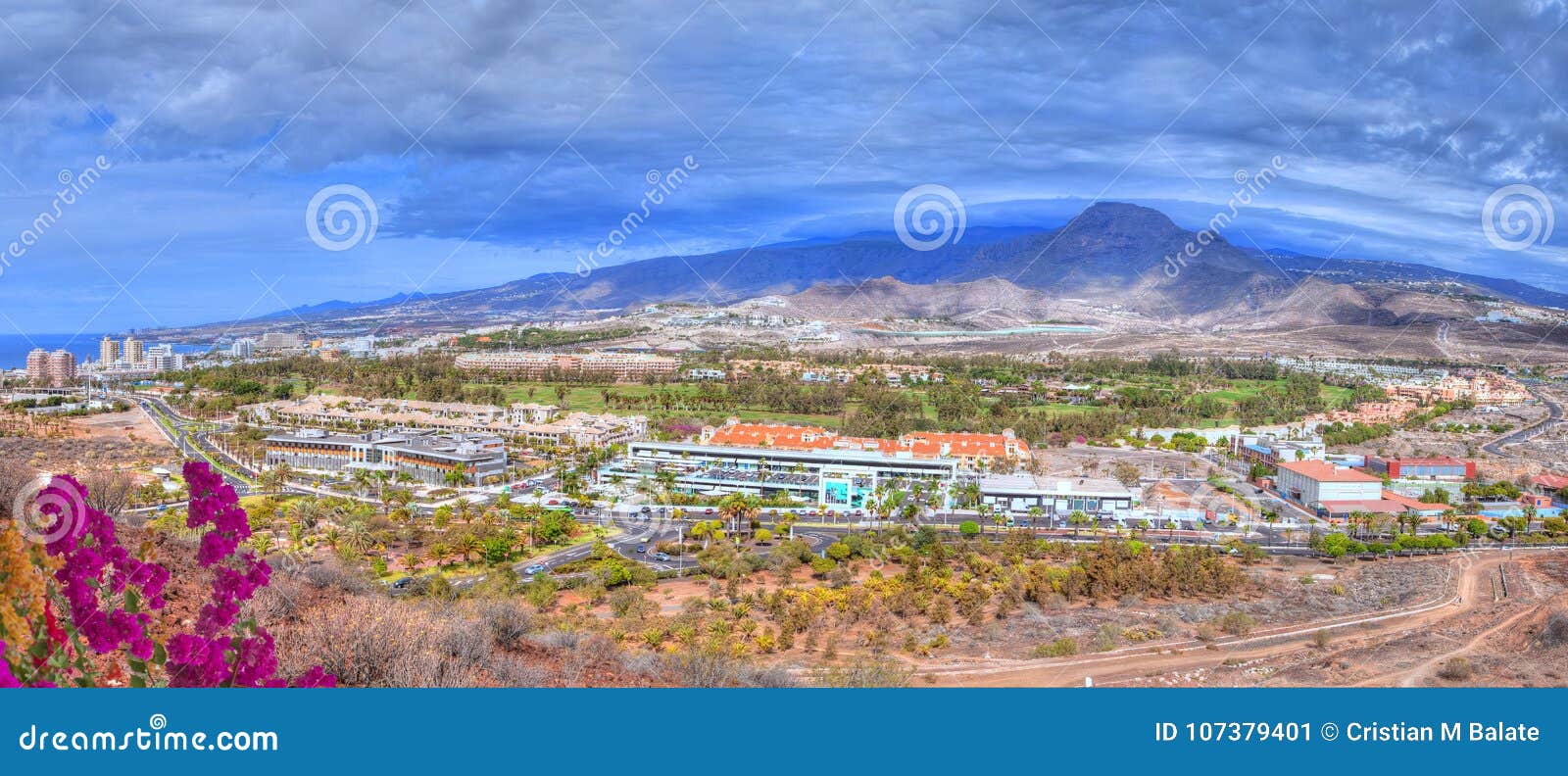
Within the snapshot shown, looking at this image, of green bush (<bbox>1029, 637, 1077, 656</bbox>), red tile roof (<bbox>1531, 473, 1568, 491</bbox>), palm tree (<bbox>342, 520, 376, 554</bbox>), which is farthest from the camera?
red tile roof (<bbox>1531, 473, 1568, 491</bbox>)

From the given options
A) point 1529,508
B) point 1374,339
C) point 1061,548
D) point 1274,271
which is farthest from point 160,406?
point 1274,271

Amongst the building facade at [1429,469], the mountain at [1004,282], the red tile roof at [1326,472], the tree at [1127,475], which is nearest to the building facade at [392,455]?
the tree at [1127,475]

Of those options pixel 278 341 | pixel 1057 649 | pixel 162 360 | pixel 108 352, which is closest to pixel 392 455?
pixel 1057 649

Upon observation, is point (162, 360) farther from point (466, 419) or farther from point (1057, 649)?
point (1057, 649)

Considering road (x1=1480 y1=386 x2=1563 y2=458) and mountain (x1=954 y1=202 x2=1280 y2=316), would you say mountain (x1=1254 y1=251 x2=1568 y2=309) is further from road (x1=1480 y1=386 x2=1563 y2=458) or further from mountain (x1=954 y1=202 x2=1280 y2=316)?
road (x1=1480 y1=386 x2=1563 y2=458)

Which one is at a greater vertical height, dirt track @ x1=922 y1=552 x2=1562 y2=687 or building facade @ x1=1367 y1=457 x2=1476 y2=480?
building facade @ x1=1367 y1=457 x2=1476 y2=480

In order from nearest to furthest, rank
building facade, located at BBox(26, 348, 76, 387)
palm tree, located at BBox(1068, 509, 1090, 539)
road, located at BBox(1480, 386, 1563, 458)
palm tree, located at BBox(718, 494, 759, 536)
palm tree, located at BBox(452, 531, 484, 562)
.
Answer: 1. palm tree, located at BBox(452, 531, 484, 562)
2. palm tree, located at BBox(718, 494, 759, 536)
3. palm tree, located at BBox(1068, 509, 1090, 539)
4. road, located at BBox(1480, 386, 1563, 458)
5. building facade, located at BBox(26, 348, 76, 387)

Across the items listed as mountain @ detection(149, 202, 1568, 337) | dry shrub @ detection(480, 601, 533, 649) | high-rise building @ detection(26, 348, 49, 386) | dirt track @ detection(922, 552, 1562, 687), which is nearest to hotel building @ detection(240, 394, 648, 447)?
high-rise building @ detection(26, 348, 49, 386)

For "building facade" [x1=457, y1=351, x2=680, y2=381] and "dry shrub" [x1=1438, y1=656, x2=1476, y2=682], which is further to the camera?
"building facade" [x1=457, y1=351, x2=680, y2=381]
